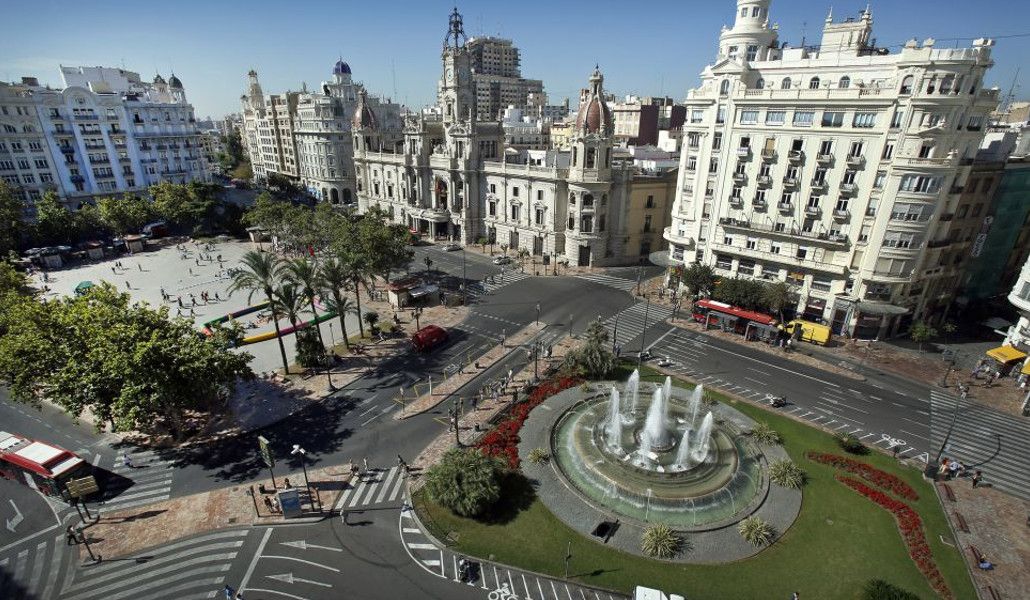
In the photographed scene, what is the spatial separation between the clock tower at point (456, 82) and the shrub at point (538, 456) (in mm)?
73613

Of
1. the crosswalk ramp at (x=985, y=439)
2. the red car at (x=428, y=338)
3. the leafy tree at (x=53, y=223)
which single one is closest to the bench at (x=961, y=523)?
the crosswalk ramp at (x=985, y=439)

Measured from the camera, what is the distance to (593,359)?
50.8 metres

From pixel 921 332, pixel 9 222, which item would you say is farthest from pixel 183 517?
pixel 9 222

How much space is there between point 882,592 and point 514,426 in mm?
26736

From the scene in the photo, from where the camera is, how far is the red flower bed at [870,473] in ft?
121

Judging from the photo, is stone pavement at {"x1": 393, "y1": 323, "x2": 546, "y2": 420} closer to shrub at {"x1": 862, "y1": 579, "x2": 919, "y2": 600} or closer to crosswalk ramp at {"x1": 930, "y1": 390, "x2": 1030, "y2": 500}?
shrub at {"x1": 862, "y1": 579, "x2": 919, "y2": 600}

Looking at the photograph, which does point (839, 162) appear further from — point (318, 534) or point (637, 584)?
point (318, 534)

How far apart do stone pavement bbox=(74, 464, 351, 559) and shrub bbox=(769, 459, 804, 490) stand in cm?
3317

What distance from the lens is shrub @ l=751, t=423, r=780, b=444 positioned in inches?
1640

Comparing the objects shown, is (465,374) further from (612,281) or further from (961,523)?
(961,523)

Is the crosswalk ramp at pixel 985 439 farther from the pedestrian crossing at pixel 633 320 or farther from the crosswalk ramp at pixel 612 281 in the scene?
the crosswalk ramp at pixel 612 281

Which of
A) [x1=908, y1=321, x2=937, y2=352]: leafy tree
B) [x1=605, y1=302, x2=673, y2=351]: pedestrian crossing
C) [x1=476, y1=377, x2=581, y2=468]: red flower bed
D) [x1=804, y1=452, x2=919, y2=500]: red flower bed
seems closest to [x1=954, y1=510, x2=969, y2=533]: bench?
[x1=804, y1=452, x2=919, y2=500]: red flower bed

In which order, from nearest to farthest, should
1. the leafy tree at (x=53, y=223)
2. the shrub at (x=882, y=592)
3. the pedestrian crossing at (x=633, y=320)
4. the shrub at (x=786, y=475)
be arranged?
the shrub at (x=882, y=592) → the shrub at (x=786, y=475) → the pedestrian crossing at (x=633, y=320) → the leafy tree at (x=53, y=223)

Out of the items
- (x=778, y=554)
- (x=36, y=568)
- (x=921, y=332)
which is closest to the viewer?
(x=36, y=568)
